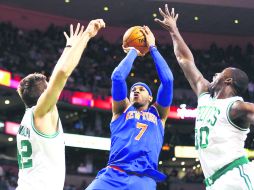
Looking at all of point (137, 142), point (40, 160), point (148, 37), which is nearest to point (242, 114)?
point (137, 142)

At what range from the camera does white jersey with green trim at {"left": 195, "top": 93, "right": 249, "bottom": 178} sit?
4398mm

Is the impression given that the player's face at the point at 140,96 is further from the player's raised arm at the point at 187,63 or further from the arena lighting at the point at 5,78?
the arena lighting at the point at 5,78

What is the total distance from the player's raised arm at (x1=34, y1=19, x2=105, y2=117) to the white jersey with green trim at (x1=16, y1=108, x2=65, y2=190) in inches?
Answer: 7.7

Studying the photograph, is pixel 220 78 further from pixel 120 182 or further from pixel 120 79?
pixel 120 182

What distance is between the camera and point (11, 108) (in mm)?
23594

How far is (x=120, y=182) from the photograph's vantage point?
16.6 ft

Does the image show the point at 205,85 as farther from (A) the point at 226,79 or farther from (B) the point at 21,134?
(B) the point at 21,134

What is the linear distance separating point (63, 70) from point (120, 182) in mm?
1542

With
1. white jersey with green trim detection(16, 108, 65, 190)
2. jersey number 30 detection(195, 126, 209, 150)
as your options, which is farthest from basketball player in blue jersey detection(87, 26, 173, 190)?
white jersey with green trim detection(16, 108, 65, 190)

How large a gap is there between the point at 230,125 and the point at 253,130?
21103 millimetres

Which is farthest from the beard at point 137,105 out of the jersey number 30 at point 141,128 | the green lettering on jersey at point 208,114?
the green lettering on jersey at point 208,114

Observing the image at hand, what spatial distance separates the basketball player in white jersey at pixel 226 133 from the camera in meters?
4.32

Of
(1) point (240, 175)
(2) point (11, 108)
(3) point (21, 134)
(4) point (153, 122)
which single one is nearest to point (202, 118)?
(1) point (240, 175)

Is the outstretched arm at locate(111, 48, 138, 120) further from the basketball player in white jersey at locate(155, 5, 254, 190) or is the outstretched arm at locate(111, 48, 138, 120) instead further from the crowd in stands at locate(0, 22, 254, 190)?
the crowd in stands at locate(0, 22, 254, 190)
